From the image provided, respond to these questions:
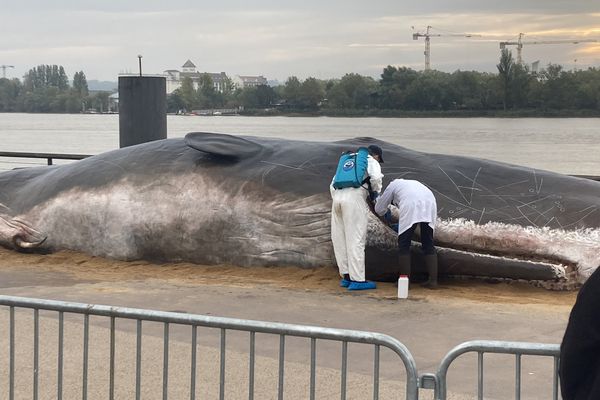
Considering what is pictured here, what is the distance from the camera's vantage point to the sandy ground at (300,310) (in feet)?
20.3

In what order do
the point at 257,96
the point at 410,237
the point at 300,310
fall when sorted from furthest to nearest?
1. the point at 257,96
2. the point at 410,237
3. the point at 300,310

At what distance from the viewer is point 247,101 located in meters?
72.1

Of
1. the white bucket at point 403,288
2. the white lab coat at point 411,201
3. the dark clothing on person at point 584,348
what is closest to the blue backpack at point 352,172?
the white lab coat at point 411,201

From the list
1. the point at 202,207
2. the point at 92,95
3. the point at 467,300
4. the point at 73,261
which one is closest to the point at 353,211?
the point at 467,300

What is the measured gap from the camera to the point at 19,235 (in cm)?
1227

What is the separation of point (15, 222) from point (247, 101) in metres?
60.3

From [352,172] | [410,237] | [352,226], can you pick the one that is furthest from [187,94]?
[410,237]

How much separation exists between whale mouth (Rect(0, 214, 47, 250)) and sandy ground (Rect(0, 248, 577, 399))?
169 millimetres

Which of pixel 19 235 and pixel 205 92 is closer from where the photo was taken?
pixel 19 235

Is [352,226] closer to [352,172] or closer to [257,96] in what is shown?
[352,172]

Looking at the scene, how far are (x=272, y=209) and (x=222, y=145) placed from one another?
4.26 feet

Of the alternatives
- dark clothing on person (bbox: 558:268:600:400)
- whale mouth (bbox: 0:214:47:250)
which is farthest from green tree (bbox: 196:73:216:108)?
dark clothing on person (bbox: 558:268:600:400)

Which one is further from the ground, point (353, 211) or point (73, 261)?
point (353, 211)

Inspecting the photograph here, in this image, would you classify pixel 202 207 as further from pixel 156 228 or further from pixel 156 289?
pixel 156 289
